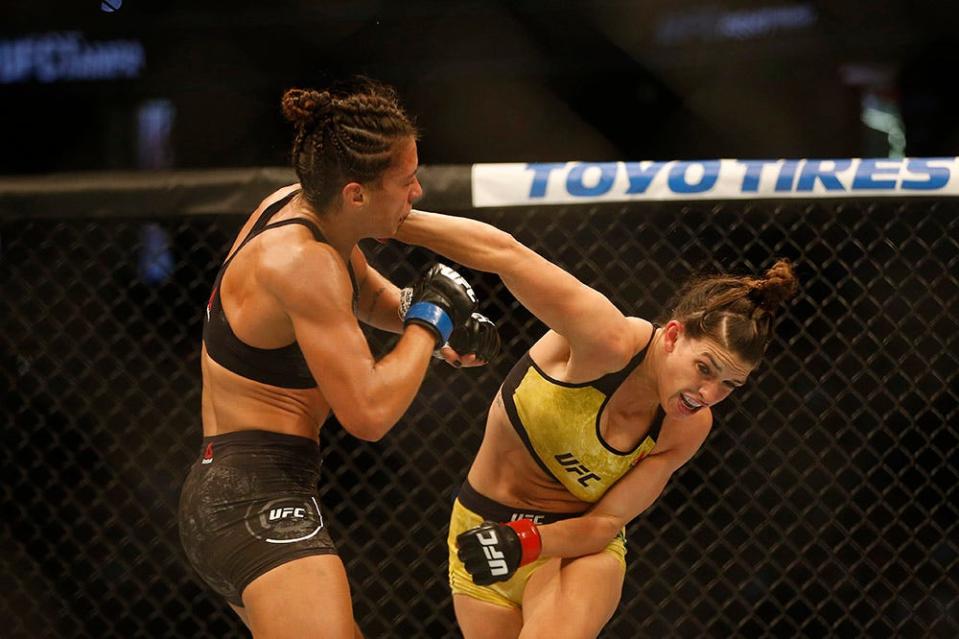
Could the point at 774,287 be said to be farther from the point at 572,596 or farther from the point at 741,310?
the point at 572,596

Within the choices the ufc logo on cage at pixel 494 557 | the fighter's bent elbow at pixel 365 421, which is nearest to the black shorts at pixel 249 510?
the fighter's bent elbow at pixel 365 421

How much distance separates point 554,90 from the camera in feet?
9.94

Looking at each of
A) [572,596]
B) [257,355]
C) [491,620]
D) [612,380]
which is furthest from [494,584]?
[257,355]

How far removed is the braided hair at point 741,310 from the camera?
6.12ft

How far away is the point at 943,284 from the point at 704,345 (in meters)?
1.46

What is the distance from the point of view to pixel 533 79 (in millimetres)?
3062

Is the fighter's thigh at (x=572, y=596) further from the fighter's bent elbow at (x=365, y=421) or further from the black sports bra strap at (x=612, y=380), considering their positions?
the fighter's bent elbow at (x=365, y=421)

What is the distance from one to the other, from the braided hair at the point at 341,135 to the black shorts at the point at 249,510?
386mm

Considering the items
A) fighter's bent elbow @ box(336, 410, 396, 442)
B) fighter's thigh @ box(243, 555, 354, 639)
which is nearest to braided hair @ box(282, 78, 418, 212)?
fighter's bent elbow @ box(336, 410, 396, 442)

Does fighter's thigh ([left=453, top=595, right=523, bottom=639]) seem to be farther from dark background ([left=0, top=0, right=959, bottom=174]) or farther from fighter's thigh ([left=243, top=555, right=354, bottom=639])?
dark background ([left=0, top=0, right=959, bottom=174])

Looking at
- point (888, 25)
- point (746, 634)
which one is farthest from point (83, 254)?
point (888, 25)

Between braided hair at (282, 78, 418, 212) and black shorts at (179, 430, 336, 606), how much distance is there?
1.27ft

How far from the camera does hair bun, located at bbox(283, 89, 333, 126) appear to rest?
158 cm

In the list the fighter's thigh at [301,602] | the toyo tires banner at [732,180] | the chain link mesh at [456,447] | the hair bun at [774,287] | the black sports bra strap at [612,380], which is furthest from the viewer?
the chain link mesh at [456,447]
